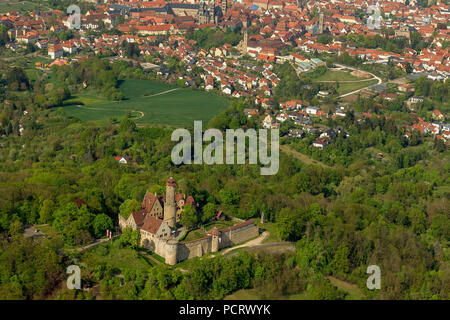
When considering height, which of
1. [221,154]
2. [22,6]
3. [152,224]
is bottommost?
[221,154]

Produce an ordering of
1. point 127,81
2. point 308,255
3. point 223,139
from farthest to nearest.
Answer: point 127,81
point 223,139
point 308,255

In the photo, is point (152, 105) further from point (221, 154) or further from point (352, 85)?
point (352, 85)

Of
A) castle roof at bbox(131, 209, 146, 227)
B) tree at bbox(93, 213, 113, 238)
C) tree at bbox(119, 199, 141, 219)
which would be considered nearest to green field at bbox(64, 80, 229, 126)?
tree at bbox(119, 199, 141, 219)

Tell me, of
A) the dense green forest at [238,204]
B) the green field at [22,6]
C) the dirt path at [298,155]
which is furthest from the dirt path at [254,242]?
the green field at [22,6]

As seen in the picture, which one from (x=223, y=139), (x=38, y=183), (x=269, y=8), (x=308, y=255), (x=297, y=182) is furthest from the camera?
(x=269, y=8)

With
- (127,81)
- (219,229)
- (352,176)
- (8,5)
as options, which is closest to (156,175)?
(219,229)

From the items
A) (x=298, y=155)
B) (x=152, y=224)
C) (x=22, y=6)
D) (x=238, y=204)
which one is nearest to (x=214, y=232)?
(x=152, y=224)

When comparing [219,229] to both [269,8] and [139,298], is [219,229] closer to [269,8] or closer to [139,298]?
[139,298]
